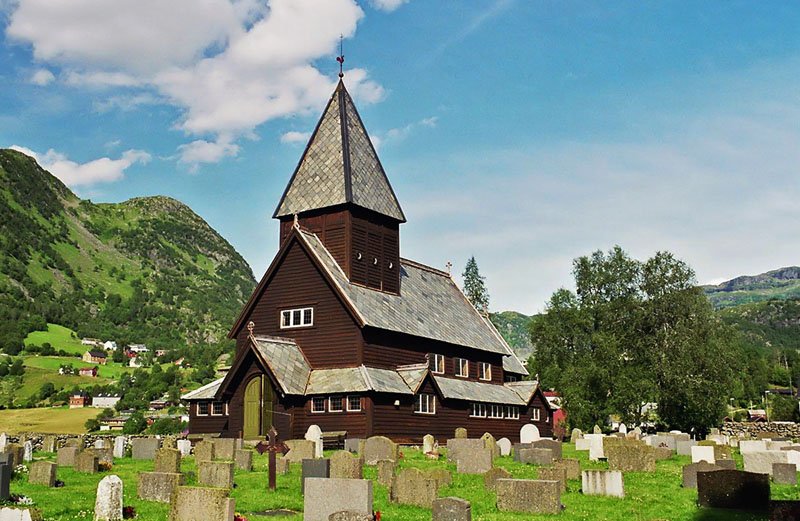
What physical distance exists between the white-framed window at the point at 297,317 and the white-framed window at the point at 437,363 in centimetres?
801

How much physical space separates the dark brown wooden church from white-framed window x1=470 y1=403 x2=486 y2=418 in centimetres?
12

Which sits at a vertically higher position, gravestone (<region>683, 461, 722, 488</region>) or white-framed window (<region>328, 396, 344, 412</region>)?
white-framed window (<region>328, 396, 344, 412</region>)

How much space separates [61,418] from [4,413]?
1419 cm

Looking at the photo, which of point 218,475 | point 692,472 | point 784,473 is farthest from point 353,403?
point 784,473

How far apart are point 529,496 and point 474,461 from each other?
716cm

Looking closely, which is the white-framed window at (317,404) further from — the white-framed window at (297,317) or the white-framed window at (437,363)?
the white-framed window at (437,363)

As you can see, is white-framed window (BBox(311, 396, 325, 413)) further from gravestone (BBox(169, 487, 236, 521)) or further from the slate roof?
gravestone (BBox(169, 487, 236, 521))

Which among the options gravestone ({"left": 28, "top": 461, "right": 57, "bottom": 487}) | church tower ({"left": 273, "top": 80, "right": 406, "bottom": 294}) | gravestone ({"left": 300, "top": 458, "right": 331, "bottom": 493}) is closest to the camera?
gravestone ({"left": 300, "top": 458, "right": 331, "bottom": 493})

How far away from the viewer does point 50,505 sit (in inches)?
656

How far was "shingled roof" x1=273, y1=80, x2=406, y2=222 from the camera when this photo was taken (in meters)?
44.9

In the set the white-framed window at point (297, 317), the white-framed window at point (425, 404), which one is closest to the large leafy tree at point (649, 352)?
the white-framed window at point (425, 404)

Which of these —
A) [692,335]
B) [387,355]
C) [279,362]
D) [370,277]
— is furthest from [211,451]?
[692,335]

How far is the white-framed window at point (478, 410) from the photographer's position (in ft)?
152

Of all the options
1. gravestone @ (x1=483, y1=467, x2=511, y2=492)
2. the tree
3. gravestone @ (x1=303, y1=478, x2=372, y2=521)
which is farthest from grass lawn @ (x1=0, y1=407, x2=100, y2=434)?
gravestone @ (x1=303, y1=478, x2=372, y2=521)
